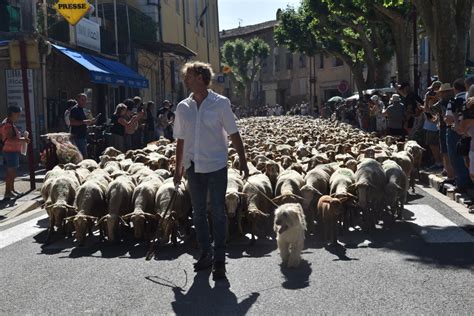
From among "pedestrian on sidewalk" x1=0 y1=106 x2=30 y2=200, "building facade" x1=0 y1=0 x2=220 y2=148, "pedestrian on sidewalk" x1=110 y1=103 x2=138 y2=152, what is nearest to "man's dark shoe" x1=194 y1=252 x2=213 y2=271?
"pedestrian on sidewalk" x1=0 y1=106 x2=30 y2=200

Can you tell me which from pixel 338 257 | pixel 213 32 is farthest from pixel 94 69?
pixel 213 32

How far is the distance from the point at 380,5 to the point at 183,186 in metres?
16.8

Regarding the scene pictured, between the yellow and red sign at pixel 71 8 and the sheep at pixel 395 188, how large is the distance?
12.1 meters

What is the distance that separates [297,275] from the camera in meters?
5.70

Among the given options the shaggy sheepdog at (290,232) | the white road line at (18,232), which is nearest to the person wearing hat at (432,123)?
the shaggy sheepdog at (290,232)

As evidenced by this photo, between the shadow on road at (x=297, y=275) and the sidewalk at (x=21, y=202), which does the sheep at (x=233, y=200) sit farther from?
the sidewalk at (x=21, y=202)

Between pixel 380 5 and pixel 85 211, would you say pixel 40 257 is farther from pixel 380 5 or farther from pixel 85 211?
pixel 380 5

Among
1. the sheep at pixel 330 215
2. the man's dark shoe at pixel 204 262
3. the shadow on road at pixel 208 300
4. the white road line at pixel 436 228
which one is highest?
the sheep at pixel 330 215

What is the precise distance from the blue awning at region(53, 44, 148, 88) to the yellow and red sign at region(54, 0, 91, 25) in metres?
1.00

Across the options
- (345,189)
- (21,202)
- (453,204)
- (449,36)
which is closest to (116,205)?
(345,189)

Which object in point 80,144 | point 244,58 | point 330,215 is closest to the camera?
point 330,215

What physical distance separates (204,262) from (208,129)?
4.25ft

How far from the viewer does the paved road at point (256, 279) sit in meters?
4.86

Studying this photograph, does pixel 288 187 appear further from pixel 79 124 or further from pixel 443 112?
pixel 79 124
